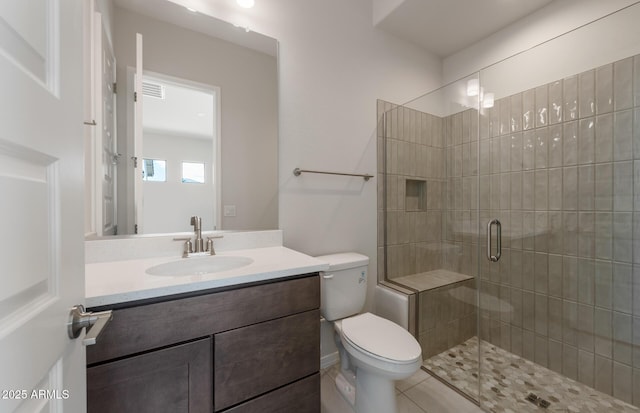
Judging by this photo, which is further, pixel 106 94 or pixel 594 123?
pixel 594 123

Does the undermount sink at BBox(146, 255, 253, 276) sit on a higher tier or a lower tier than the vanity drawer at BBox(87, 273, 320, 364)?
higher

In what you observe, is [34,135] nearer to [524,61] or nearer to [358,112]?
[358,112]

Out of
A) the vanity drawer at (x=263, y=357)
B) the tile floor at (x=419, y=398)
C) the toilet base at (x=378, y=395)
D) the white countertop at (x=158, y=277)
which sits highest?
the white countertop at (x=158, y=277)

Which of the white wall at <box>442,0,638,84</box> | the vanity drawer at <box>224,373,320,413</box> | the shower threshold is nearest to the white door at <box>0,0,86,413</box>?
the vanity drawer at <box>224,373,320,413</box>

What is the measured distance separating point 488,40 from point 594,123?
3.67 ft

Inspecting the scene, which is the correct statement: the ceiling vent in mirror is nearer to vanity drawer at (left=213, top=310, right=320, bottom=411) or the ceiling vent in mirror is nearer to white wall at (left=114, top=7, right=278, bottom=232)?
white wall at (left=114, top=7, right=278, bottom=232)

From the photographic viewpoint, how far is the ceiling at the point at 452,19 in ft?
5.94

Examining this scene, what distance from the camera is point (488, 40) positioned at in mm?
2145

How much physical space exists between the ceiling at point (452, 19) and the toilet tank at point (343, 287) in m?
1.86

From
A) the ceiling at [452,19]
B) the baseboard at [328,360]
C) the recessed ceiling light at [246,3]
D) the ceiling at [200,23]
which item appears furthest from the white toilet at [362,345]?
the ceiling at [452,19]

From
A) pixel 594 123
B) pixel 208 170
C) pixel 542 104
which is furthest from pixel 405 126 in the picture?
pixel 208 170

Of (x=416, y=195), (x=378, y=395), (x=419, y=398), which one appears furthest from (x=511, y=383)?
(x=416, y=195)

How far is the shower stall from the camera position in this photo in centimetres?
146

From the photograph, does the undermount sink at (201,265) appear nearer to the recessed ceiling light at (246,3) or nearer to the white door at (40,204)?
the white door at (40,204)
